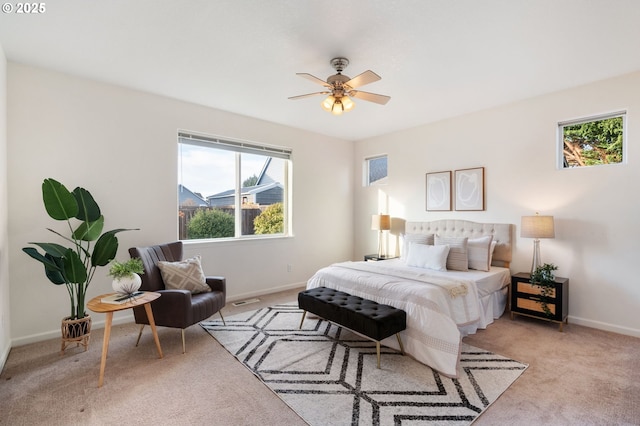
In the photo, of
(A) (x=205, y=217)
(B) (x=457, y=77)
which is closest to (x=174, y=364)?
(A) (x=205, y=217)

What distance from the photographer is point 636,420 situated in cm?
194

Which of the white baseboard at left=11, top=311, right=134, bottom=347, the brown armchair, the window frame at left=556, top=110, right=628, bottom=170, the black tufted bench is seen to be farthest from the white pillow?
the white baseboard at left=11, top=311, right=134, bottom=347

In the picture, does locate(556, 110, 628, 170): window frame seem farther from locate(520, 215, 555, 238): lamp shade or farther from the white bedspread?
the white bedspread

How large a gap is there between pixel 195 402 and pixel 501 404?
2160 millimetres

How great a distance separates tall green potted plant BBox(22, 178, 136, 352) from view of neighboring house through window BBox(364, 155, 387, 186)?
4.48 meters

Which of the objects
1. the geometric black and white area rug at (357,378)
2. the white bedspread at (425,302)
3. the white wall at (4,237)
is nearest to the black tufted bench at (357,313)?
the white bedspread at (425,302)

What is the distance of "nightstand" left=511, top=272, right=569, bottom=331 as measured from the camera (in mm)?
3359

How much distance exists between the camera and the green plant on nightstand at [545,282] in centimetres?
341

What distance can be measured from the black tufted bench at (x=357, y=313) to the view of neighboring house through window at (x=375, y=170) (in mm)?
3166

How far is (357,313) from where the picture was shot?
270 centimetres

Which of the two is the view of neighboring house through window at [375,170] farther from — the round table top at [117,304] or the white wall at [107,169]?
the round table top at [117,304]

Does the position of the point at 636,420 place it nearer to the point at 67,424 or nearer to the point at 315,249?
the point at 67,424

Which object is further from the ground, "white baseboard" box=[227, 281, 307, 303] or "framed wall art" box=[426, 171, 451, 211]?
"framed wall art" box=[426, 171, 451, 211]

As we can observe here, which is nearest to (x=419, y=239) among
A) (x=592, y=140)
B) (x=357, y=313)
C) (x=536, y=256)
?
(x=536, y=256)
